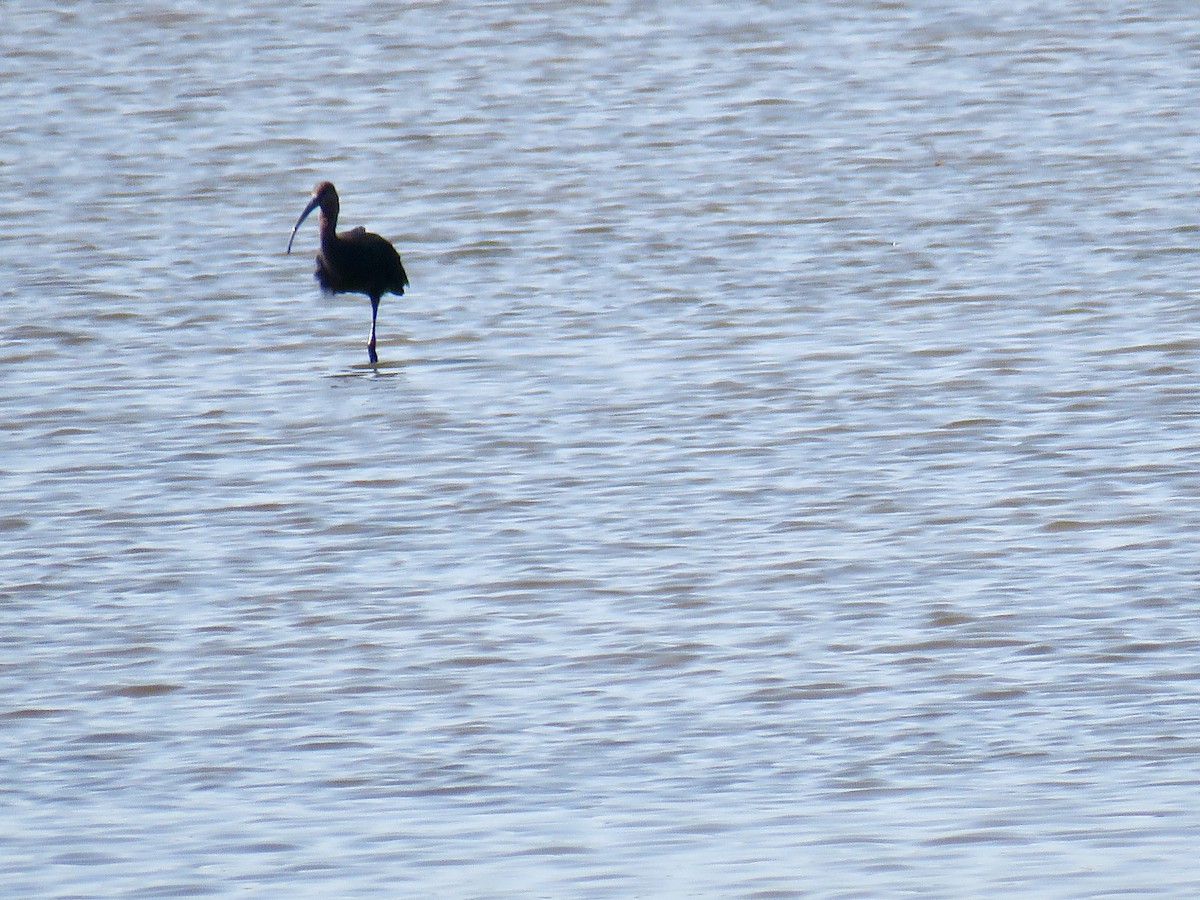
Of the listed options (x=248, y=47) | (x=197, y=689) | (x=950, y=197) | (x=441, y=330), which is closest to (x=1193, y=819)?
(x=197, y=689)

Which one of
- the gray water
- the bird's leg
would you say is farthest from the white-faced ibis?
the gray water

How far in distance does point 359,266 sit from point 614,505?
3.90m

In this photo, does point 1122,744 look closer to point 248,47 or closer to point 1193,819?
point 1193,819

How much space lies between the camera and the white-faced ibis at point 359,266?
12.5 m

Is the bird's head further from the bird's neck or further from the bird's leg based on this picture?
the bird's leg

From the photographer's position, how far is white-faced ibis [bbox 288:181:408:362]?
12531 millimetres

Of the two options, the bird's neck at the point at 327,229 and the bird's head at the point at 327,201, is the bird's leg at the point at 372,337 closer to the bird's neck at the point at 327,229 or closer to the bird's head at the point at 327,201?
the bird's neck at the point at 327,229

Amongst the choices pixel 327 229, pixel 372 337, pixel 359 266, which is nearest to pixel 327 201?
pixel 327 229

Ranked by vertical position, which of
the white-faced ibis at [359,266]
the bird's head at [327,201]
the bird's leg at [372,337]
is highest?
the bird's head at [327,201]

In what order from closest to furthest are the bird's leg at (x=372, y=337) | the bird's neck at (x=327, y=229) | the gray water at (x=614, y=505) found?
the gray water at (x=614, y=505)
the bird's leg at (x=372, y=337)
the bird's neck at (x=327, y=229)

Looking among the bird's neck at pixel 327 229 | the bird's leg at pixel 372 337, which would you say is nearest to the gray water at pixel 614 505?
the bird's leg at pixel 372 337

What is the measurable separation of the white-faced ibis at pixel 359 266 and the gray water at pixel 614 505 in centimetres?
22

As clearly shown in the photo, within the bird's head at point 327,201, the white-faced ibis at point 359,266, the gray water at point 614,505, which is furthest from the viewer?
the bird's head at point 327,201

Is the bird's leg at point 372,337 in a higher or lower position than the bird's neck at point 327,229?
lower
